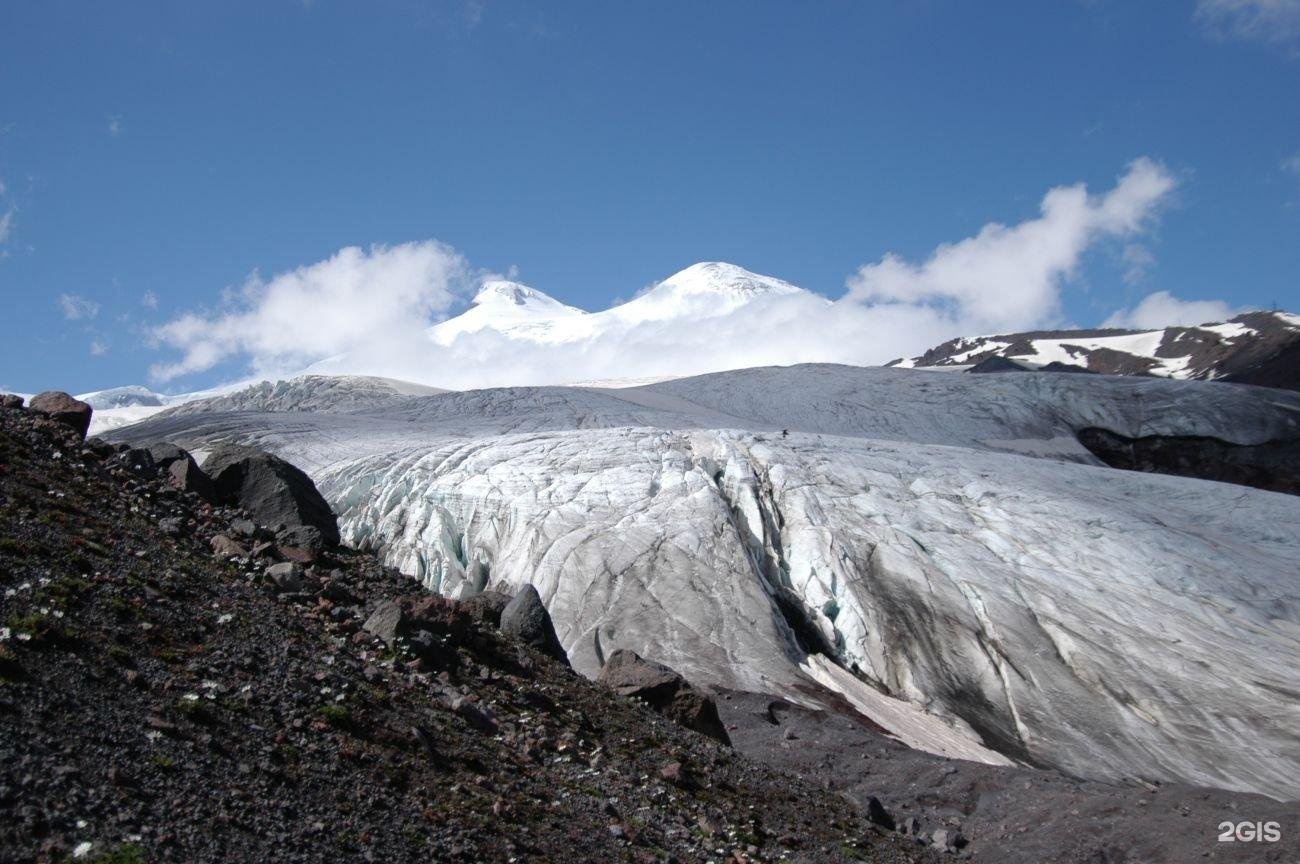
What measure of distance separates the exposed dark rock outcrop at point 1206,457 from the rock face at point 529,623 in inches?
1714

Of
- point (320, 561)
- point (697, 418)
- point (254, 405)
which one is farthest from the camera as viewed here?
point (254, 405)

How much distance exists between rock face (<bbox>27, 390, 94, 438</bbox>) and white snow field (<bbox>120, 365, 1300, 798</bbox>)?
9.59m

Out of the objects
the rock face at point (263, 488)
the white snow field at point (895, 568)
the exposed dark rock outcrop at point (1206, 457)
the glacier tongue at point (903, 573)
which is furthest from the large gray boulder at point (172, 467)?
the exposed dark rock outcrop at point (1206, 457)

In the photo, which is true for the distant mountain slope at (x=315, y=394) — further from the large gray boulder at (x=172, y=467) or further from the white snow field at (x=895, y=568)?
the large gray boulder at (x=172, y=467)

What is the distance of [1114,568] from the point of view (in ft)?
90.8

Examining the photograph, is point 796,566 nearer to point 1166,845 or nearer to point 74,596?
point 1166,845

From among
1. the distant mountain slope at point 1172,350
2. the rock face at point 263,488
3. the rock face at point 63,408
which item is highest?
the distant mountain slope at point 1172,350

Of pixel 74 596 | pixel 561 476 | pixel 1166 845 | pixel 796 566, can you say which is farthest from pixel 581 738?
pixel 561 476

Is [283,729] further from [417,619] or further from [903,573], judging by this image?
[903,573]

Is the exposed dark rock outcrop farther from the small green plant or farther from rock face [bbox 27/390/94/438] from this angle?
the small green plant

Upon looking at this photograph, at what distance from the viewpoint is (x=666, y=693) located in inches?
588

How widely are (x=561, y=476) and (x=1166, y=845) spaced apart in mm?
19326

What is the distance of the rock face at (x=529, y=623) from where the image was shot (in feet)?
50.6

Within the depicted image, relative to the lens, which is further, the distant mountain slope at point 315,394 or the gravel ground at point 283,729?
the distant mountain slope at point 315,394
